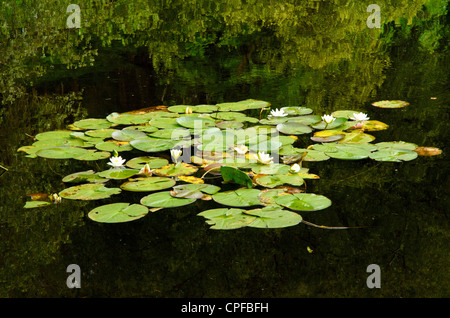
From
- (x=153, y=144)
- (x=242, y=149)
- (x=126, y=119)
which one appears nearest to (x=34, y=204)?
(x=153, y=144)

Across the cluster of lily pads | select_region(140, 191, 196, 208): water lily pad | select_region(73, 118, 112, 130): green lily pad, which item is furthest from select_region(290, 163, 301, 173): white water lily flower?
select_region(73, 118, 112, 130): green lily pad

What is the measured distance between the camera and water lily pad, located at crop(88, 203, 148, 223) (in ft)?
7.70

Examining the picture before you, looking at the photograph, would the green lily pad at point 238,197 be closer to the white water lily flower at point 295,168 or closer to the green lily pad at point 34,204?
the white water lily flower at point 295,168

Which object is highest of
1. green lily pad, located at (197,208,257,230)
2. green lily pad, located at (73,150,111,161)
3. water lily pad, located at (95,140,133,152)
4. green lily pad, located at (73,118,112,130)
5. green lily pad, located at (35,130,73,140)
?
green lily pad, located at (73,118,112,130)

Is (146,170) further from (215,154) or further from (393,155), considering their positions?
(393,155)

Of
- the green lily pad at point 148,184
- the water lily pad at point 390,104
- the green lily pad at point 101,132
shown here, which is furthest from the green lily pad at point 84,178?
the water lily pad at point 390,104

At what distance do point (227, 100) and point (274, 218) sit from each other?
1.95m

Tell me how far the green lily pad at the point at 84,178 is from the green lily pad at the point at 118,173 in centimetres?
3

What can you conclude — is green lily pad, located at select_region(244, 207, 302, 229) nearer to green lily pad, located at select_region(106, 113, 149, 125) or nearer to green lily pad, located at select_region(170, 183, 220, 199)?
green lily pad, located at select_region(170, 183, 220, 199)

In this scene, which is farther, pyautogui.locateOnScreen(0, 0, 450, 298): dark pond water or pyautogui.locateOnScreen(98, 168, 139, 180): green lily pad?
pyautogui.locateOnScreen(98, 168, 139, 180): green lily pad

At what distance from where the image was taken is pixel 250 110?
3830 mm

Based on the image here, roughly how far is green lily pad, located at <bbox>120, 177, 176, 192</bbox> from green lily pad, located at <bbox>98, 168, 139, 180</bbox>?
0.07 m
